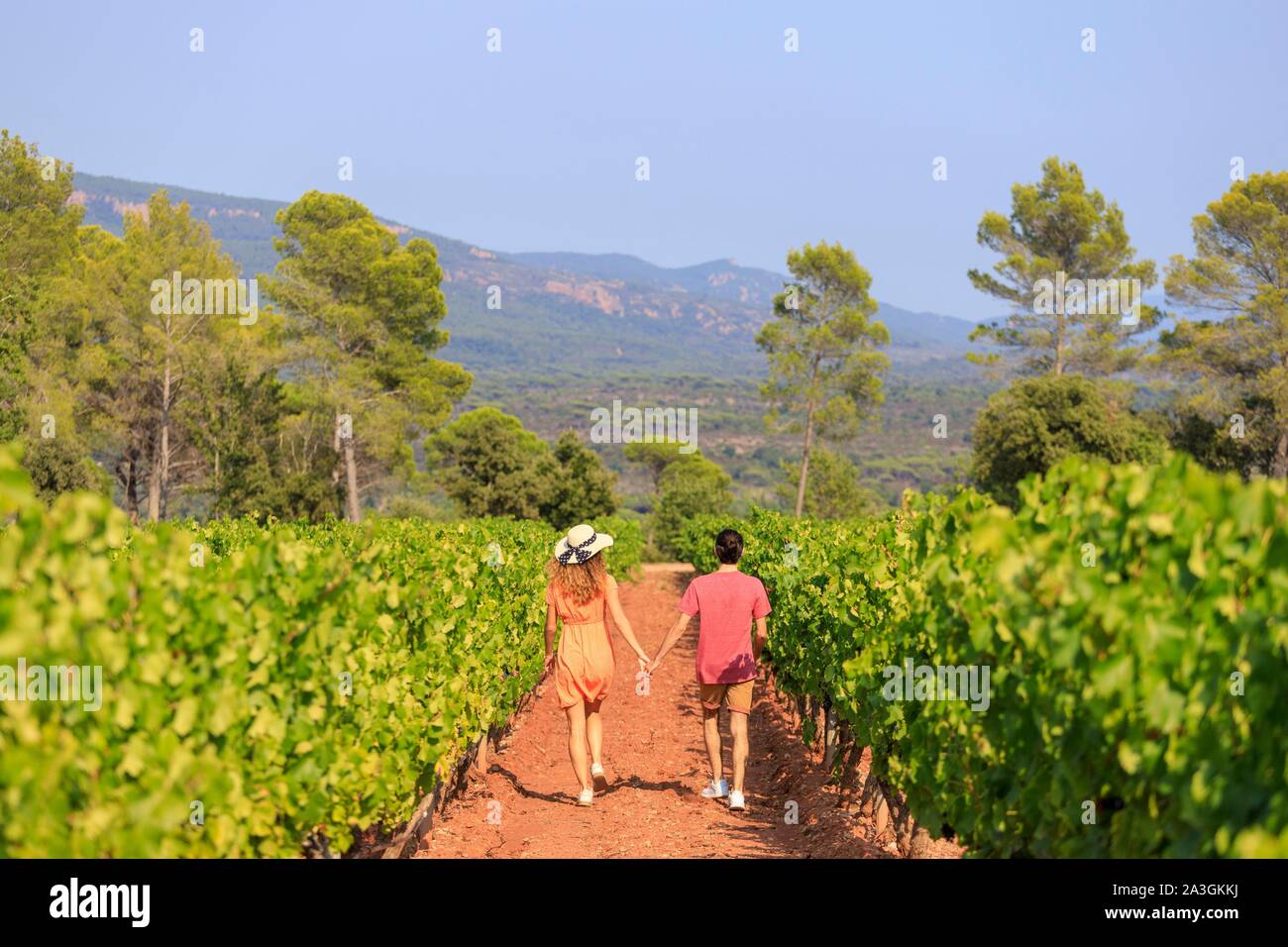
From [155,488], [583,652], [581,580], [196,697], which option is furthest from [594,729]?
[155,488]

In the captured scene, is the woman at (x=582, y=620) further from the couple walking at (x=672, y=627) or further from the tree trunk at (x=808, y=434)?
the tree trunk at (x=808, y=434)

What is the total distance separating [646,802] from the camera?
8320 millimetres

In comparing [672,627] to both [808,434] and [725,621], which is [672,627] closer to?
[725,621]

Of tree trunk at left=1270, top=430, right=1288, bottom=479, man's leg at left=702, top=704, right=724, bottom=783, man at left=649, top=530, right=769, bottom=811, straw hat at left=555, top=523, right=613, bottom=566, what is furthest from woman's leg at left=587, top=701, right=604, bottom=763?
tree trunk at left=1270, top=430, right=1288, bottom=479

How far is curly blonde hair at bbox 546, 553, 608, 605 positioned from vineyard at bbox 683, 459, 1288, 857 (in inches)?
105

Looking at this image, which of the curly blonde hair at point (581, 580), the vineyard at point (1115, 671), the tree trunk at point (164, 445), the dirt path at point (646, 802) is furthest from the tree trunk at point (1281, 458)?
the vineyard at point (1115, 671)

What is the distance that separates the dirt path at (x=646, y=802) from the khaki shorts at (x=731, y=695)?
75 cm

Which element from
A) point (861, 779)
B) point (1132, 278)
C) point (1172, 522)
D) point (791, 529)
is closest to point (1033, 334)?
Answer: point (1132, 278)

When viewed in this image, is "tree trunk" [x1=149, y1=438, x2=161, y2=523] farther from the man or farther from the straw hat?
the man

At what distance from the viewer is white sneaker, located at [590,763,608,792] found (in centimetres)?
839

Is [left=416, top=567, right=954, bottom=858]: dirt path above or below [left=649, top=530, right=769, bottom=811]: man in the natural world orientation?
below

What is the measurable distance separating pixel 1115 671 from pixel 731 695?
4.81 m
